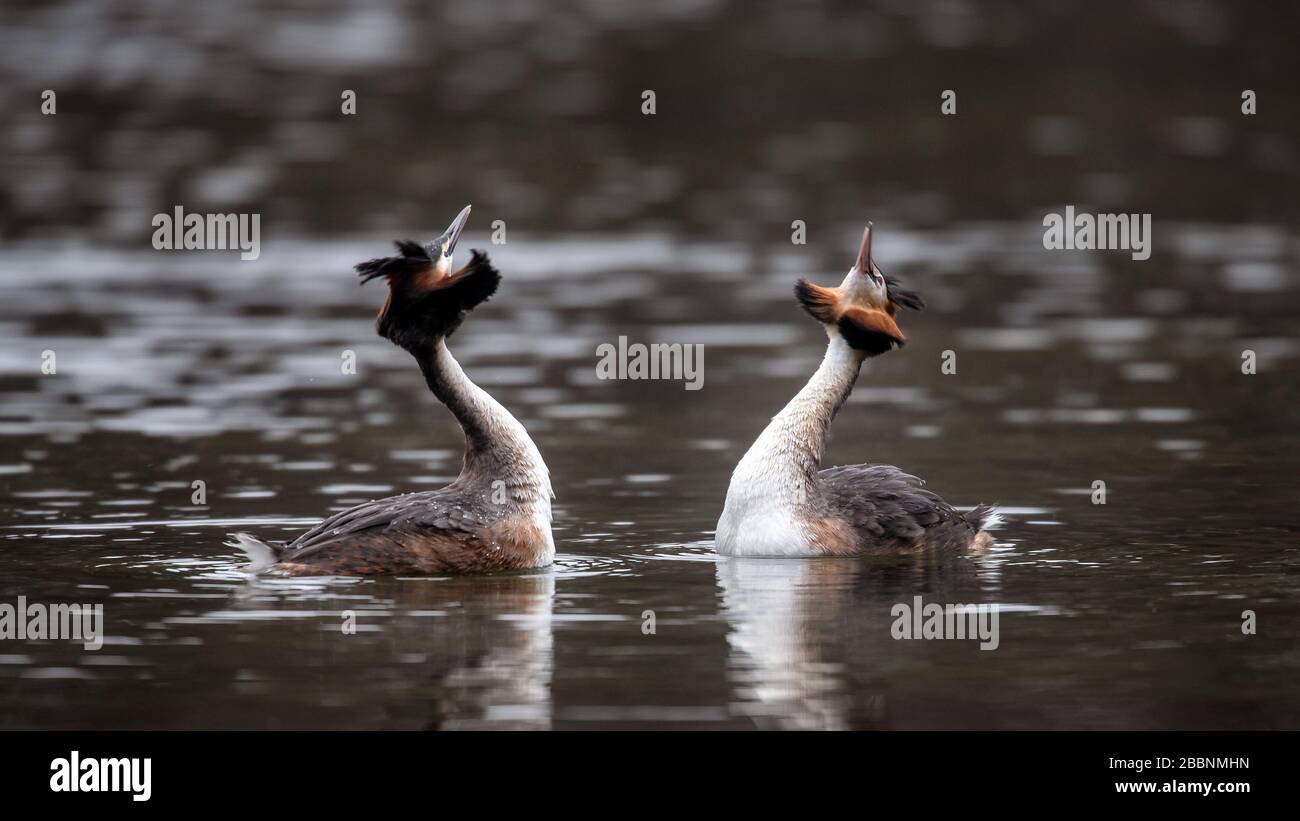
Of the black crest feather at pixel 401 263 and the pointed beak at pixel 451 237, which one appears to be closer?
the black crest feather at pixel 401 263

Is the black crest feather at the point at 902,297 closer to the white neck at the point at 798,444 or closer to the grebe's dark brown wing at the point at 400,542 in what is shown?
the white neck at the point at 798,444

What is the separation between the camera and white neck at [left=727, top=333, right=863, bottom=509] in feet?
52.3

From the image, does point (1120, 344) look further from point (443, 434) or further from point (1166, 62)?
point (1166, 62)

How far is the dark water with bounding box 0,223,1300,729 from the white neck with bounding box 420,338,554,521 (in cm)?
79

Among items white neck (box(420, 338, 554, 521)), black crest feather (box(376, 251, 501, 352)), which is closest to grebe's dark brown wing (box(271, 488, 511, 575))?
white neck (box(420, 338, 554, 521))

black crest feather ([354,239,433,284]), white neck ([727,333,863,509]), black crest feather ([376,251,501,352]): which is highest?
black crest feather ([354,239,433,284])

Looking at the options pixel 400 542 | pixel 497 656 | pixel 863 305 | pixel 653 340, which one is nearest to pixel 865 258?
pixel 863 305

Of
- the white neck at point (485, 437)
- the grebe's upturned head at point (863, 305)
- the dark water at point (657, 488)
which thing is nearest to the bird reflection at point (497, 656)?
the dark water at point (657, 488)

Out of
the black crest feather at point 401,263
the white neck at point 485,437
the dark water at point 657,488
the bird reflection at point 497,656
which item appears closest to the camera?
the bird reflection at point 497,656

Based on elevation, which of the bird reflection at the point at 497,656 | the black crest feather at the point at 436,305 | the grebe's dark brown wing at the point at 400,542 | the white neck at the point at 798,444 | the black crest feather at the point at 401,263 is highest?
A: the black crest feather at the point at 401,263

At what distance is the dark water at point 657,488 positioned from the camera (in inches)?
480

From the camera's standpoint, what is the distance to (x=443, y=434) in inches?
867

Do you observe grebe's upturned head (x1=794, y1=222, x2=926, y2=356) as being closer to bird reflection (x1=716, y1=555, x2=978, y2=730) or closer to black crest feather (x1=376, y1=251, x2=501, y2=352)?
Result: bird reflection (x1=716, y1=555, x2=978, y2=730)
